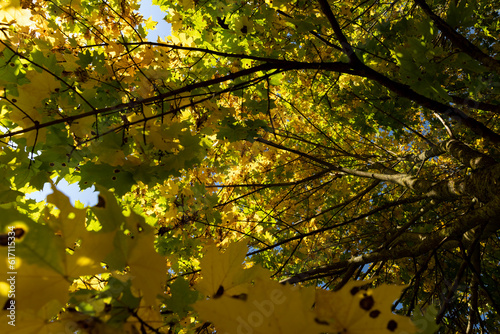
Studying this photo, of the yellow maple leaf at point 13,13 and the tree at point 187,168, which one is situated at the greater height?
the yellow maple leaf at point 13,13

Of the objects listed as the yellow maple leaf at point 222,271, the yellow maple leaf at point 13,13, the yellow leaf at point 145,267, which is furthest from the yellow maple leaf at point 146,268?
the yellow maple leaf at point 13,13

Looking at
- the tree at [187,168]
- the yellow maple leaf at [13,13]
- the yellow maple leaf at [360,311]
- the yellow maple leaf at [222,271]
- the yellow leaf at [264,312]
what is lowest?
the yellow maple leaf at [360,311]

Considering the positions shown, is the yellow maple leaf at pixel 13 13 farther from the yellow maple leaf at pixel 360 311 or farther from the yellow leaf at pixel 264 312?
the yellow maple leaf at pixel 360 311

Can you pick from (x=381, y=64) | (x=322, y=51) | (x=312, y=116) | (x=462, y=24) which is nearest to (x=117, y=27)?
(x=322, y=51)

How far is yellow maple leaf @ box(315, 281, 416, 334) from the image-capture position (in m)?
0.61

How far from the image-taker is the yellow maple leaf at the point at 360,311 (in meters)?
0.61

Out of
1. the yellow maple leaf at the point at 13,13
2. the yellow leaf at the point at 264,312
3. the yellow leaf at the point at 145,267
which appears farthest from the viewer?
the yellow maple leaf at the point at 13,13

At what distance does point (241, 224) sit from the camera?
4516 mm

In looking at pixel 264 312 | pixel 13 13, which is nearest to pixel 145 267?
pixel 264 312

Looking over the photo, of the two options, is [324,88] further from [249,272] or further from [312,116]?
[249,272]

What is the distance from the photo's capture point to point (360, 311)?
2.10 ft

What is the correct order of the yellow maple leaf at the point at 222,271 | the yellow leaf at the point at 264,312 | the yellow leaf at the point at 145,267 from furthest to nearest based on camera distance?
1. the yellow maple leaf at the point at 222,271
2. the yellow leaf at the point at 145,267
3. the yellow leaf at the point at 264,312

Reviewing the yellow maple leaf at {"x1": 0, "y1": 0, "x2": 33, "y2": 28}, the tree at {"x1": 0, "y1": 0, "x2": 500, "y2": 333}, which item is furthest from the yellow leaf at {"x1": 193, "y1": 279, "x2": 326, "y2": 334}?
the yellow maple leaf at {"x1": 0, "y1": 0, "x2": 33, "y2": 28}

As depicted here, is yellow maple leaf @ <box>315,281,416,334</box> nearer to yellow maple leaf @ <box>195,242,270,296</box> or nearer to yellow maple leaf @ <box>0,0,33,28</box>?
yellow maple leaf @ <box>195,242,270,296</box>
